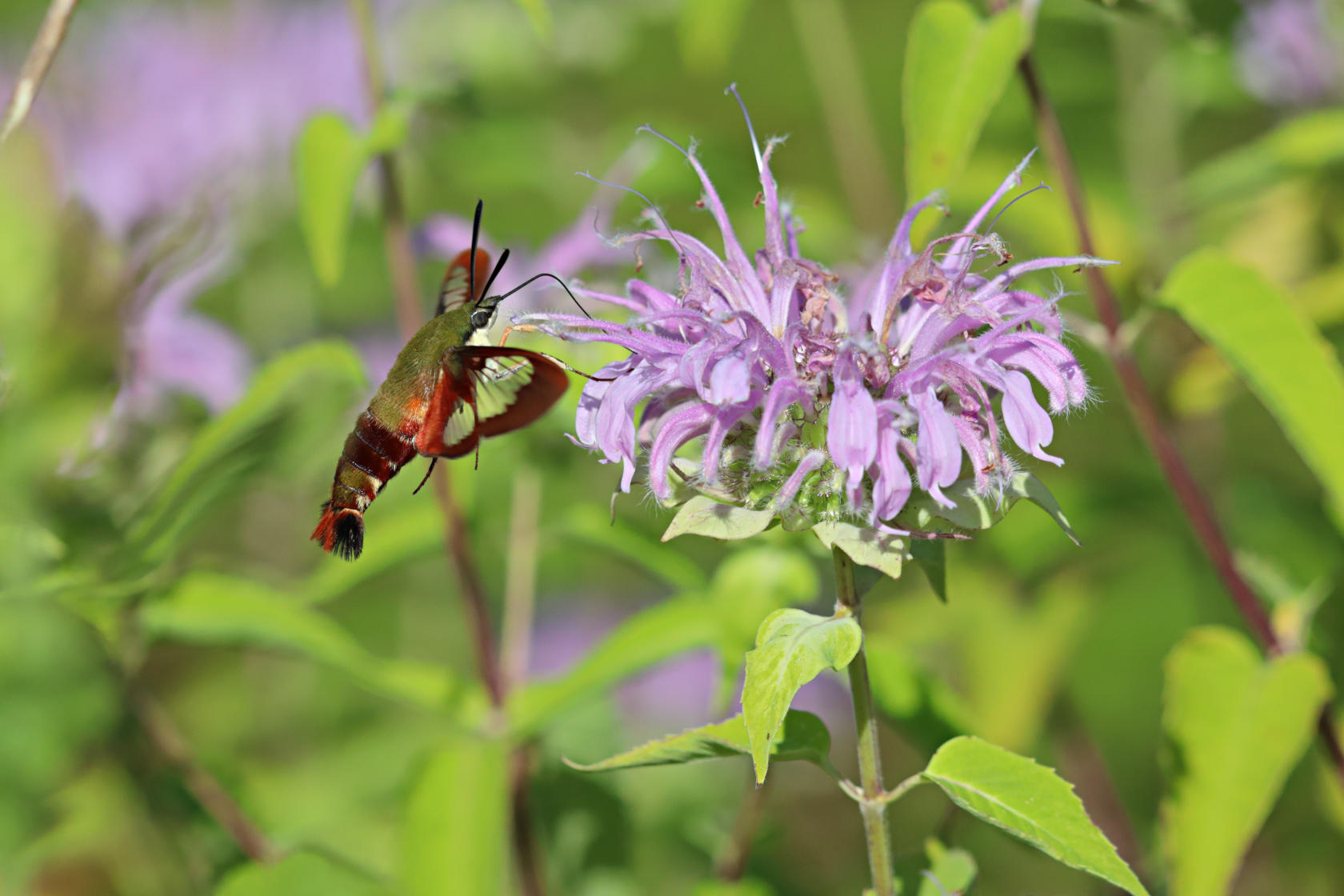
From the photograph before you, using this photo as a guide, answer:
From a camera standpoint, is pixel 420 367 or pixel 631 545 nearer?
pixel 420 367

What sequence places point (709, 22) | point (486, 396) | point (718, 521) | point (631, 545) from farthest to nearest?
point (709, 22)
point (631, 545)
point (486, 396)
point (718, 521)

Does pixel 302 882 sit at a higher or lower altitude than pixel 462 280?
lower

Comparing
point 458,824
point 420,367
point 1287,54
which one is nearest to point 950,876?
point 458,824

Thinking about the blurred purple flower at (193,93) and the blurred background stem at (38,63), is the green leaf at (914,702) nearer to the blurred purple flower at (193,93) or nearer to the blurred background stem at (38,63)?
the blurred background stem at (38,63)

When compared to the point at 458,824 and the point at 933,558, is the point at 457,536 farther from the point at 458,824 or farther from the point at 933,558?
the point at 933,558

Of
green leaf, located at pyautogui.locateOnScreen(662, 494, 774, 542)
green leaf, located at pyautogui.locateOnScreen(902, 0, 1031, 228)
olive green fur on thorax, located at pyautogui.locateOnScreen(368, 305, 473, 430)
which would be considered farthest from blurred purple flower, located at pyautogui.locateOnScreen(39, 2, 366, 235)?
green leaf, located at pyautogui.locateOnScreen(662, 494, 774, 542)

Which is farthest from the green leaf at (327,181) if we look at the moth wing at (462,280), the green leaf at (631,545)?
the green leaf at (631,545)

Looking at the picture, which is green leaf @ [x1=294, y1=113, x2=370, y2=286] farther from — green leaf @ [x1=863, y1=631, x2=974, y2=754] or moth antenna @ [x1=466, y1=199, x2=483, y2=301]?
green leaf @ [x1=863, y1=631, x2=974, y2=754]
